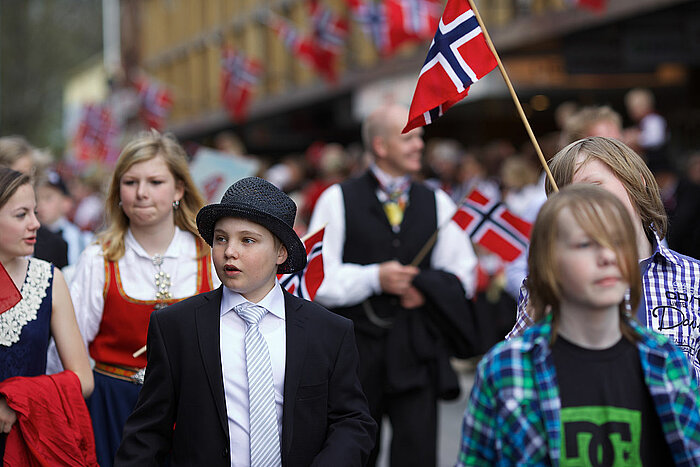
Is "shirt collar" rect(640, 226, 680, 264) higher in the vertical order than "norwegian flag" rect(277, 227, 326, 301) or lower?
lower

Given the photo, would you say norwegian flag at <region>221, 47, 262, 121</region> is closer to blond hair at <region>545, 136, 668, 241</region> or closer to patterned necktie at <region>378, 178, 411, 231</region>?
patterned necktie at <region>378, 178, 411, 231</region>

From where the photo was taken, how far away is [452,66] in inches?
179

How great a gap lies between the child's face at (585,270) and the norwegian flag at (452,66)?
172 centimetres

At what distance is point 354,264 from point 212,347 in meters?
2.56

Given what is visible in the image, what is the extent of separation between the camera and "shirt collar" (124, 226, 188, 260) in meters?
5.00

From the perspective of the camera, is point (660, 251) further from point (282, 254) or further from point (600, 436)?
point (282, 254)

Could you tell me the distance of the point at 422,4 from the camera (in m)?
14.9

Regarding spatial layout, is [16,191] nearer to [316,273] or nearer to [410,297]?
[316,273]

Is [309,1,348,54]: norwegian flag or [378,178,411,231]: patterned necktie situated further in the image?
[309,1,348,54]: norwegian flag

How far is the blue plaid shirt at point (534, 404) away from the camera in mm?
2855

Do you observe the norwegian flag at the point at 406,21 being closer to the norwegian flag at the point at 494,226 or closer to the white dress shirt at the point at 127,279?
the norwegian flag at the point at 494,226

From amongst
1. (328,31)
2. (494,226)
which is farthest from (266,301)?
(328,31)

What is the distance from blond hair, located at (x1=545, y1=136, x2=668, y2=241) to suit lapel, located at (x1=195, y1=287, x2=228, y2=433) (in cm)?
138

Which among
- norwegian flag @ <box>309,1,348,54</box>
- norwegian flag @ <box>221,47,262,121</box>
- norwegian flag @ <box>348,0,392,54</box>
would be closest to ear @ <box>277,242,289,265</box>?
norwegian flag @ <box>348,0,392,54</box>
